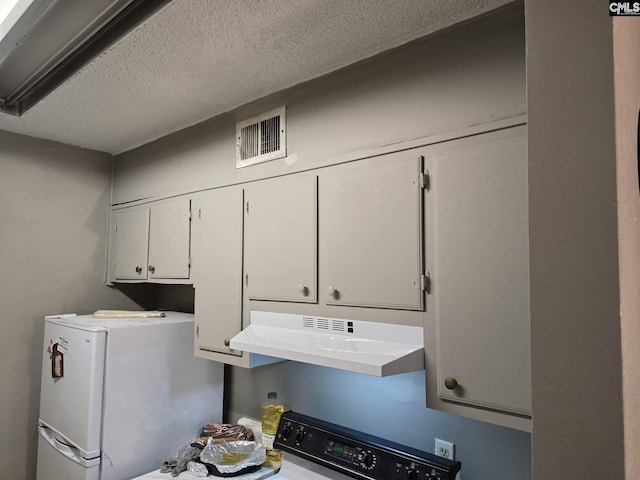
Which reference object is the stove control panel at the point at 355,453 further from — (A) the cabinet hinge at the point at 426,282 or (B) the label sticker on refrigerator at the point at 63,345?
(B) the label sticker on refrigerator at the point at 63,345

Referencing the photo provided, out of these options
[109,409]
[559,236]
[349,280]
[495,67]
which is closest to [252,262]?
[349,280]

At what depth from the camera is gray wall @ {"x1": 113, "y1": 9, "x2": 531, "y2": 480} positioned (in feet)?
4.43

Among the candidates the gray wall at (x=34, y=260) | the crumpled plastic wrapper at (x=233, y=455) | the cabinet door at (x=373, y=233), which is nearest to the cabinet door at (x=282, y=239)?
the cabinet door at (x=373, y=233)

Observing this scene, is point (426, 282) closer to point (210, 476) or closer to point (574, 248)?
point (574, 248)

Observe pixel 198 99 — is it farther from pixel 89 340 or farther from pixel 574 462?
pixel 574 462

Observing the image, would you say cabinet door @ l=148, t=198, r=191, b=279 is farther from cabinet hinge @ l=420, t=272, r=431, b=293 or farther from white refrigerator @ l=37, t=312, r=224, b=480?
cabinet hinge @ l=420, t=272, r=431, b=293

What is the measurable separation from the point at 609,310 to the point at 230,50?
1.49 metres

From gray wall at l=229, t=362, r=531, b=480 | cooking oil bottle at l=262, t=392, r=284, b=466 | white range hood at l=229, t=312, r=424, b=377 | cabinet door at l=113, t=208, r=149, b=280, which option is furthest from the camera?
cabinet door at l=113, t=208, r=149, b=280

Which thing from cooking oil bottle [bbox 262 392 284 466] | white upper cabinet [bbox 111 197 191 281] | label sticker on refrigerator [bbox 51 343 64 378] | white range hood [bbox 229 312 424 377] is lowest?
cooking oil bottle [bbox 262 392 284 466]

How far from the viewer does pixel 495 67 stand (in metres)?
1.33

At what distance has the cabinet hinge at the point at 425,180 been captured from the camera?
142 cm

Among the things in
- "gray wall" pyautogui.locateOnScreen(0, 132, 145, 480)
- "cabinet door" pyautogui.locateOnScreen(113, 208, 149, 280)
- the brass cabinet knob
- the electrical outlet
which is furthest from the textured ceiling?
the electrical outlet

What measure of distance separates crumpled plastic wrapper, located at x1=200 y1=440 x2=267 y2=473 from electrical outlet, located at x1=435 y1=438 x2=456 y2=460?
799 mm

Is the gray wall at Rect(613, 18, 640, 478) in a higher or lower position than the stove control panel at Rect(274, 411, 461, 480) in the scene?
higher
